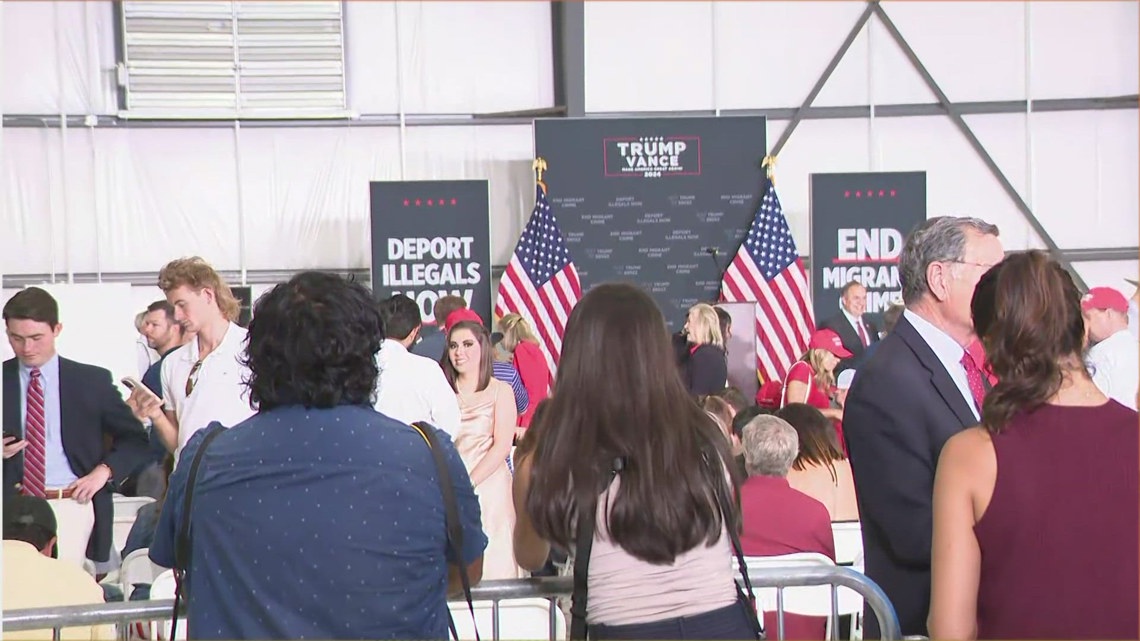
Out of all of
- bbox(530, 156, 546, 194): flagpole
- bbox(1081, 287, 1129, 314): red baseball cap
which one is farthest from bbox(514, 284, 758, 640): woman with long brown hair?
bbox(530, 156, 546, 194): flagpole

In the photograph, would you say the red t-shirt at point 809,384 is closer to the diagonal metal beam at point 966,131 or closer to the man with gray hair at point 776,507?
the man with gray hair at point 776,507

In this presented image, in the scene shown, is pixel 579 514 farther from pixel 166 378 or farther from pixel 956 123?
pixel 956 123

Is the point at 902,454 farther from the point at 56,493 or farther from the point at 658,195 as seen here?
the point at 658,195

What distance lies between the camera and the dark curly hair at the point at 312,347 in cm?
219

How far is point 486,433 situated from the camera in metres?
5.36

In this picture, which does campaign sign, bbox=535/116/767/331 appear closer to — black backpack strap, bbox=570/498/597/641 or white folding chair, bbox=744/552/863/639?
white folding chair, bbox=744/552/863/639

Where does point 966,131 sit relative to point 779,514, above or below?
above

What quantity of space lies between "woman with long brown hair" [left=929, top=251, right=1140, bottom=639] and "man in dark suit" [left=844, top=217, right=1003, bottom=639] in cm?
48

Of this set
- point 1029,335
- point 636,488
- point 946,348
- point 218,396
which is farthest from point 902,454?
point 218,396

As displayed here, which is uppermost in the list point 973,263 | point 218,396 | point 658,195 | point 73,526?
point 658,195

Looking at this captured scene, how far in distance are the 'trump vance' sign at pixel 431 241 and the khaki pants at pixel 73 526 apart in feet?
19.2

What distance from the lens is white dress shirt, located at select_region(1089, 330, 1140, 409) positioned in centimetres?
508

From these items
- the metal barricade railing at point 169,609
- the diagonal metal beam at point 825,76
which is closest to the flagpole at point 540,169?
the diagonal metal beam at point 825,76

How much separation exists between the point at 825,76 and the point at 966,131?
1.41 metres
